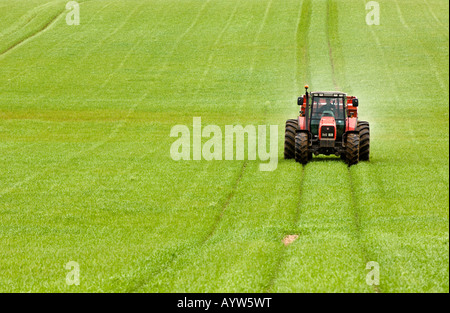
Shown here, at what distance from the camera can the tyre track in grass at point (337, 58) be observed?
56.6ft

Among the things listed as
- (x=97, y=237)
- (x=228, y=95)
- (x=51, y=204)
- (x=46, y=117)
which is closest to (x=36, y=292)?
(x=97, y=237)

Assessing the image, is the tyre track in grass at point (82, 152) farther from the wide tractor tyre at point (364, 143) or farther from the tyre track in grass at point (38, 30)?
the tyre track in grass at point (38, 30)

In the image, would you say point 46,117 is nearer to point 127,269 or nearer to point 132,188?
point 132,188

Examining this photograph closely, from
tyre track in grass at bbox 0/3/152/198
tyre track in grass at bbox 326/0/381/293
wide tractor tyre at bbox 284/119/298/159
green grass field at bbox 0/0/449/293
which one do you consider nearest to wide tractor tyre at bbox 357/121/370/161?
green grass field at bbox 0/0/449/293

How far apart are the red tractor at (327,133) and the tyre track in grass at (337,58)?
124 centimetres

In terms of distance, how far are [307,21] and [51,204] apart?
65.0 m

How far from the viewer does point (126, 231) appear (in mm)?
20156

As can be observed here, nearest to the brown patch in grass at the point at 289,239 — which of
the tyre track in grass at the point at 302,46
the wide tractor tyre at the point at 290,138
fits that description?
the tyre track in grass at the point at 302,46

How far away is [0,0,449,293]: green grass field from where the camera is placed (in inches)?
619

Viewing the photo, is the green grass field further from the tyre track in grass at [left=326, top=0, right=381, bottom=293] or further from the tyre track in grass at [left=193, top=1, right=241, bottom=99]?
the tyre track in grass at [left=193, top=1, right=241, bottom=99]

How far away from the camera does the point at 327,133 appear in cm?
3028

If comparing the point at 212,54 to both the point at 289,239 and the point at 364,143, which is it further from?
the point at 289,239

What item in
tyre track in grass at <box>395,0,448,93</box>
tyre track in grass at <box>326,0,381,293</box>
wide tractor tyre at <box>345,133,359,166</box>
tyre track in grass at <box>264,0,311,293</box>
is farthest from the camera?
tyre track in grass at <box>264,0,311,293</box>

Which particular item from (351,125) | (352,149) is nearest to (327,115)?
(351,125)
